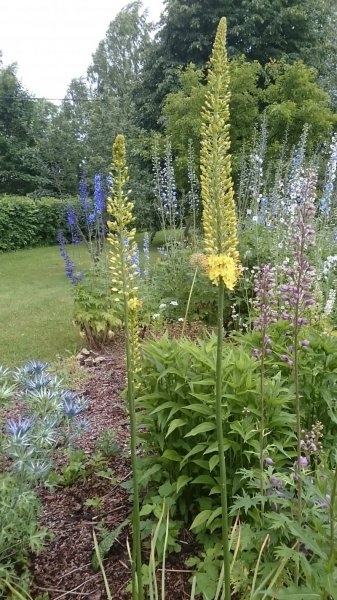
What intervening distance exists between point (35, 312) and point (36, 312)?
21 mm

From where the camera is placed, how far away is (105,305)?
6496mm

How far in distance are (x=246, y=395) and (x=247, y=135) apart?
10.0m

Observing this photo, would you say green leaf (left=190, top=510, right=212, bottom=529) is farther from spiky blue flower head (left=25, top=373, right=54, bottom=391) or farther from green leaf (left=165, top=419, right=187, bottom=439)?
spiky blue flower head (left=25, top=373, right=54, bottom=391)

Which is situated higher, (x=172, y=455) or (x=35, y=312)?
(x=172, y=455)

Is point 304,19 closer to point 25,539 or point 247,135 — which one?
point 247,135

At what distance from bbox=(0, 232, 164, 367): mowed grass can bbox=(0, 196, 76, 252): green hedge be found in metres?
3.18

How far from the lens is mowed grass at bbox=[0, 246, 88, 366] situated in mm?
7301

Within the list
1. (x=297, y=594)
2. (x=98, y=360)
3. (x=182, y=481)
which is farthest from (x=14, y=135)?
(x=297, y=594)

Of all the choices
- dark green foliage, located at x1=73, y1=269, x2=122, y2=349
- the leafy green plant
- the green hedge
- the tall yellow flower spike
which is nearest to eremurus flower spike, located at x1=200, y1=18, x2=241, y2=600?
the tall yellow flower spike

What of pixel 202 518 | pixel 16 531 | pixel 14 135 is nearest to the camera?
pixel 16 531

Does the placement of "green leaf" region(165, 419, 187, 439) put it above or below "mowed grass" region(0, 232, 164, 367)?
above

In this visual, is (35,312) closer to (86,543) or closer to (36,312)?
(36,312)

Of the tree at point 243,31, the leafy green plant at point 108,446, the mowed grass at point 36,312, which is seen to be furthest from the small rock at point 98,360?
the tree at point 243,31

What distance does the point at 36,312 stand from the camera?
10.0 m
